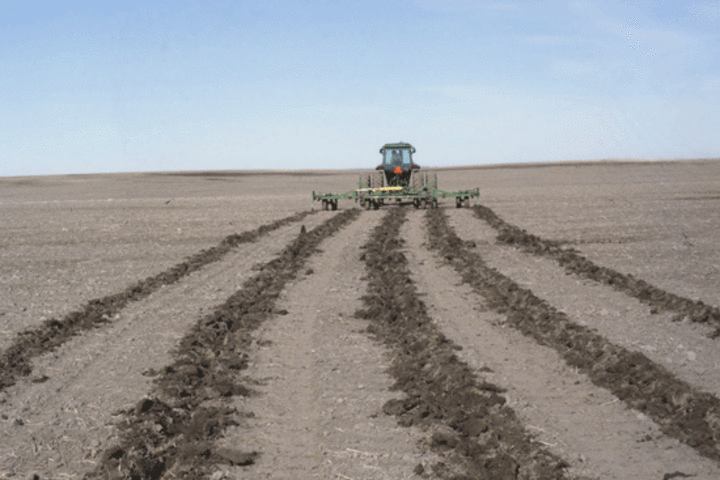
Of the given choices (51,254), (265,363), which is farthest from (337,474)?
(51,254)

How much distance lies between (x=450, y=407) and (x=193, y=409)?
79.6 inches

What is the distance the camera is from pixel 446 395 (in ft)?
20.5

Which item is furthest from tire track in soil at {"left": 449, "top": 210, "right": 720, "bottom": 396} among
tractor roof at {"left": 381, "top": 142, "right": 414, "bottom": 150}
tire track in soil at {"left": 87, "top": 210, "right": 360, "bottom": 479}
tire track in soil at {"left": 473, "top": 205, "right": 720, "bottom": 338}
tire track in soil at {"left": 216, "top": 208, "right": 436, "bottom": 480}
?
tractor roof at {"left": 381, "top": 142, "right": 414, "bottom": 150}

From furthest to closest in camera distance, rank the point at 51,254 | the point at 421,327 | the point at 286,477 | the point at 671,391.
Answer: the point at 51,254, the point at 421,327, the point at 671,391, the point at 286,477

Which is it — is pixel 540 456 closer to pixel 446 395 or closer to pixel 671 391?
pixel 446 395

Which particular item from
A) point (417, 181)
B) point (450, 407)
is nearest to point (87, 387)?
point (450, 407)

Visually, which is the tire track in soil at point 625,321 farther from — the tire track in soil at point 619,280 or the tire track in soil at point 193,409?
the tire track in soil at point 193,409

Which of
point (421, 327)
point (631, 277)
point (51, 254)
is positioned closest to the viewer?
point (421, 327)

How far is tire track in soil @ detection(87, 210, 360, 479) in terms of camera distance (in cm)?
503

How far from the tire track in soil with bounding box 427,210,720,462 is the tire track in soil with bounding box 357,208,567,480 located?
3.36 ft

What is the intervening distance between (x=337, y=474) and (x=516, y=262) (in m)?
10.3

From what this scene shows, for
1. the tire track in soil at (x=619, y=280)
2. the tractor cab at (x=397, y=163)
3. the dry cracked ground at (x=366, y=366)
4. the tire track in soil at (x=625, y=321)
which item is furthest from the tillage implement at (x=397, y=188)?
the tire track in soil at (x=625, y=321)

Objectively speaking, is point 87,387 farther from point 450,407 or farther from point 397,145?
point 397,145

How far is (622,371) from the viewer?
683cm
